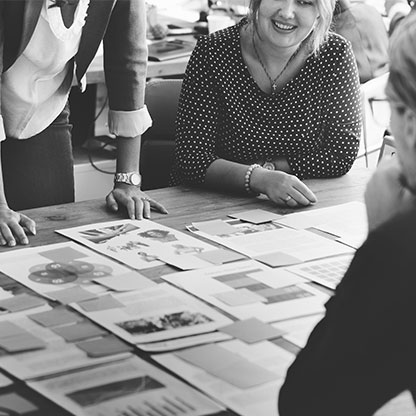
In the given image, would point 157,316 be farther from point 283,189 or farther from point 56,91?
point 56,91

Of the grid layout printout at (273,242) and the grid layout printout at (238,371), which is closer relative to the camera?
the grid layout printout at (238,371)

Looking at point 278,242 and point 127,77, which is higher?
point 127,77

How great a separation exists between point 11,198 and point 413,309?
1548mm


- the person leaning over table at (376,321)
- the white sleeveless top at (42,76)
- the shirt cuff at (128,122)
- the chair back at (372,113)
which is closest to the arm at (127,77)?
the shirt cuff at (128,122)

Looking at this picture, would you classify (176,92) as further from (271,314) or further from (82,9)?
(271,314)

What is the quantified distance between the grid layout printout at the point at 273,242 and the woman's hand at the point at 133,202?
13cm

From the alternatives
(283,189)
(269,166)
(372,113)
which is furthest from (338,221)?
(372,113)

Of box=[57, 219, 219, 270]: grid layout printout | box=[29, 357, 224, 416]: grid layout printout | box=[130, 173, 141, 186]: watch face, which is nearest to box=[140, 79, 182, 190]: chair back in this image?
box=[130, 173, 141, 186]: watch face

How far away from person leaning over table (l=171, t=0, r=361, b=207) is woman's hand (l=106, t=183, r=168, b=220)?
26 centimetres

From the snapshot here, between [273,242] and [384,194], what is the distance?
0.72 metres

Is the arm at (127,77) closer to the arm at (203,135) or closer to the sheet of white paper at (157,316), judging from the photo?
the arm at (203,135)

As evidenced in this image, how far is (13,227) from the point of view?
197cm

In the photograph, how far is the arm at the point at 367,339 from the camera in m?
1.02

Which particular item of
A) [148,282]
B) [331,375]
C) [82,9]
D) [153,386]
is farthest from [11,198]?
[331,375]
